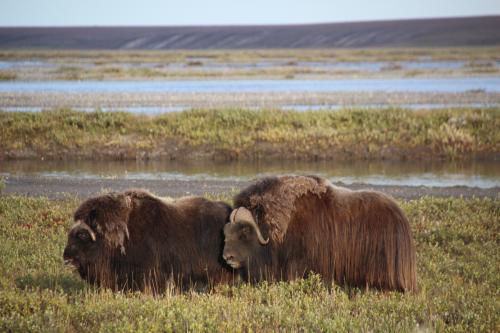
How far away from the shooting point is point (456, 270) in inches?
412

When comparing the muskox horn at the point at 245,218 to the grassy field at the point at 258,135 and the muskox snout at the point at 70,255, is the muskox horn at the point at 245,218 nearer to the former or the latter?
the muskox snout at the point at 70,255

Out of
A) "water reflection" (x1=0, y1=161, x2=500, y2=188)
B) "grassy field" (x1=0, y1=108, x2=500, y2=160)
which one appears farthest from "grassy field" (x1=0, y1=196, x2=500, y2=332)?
"grassy field" (x1=0, y1=108, x2=500, y2=160)

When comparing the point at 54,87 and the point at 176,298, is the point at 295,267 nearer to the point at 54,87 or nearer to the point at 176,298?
the point at 176,298

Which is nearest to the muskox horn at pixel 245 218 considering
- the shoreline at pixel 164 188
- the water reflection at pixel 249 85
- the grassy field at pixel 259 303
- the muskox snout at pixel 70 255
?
the grassy field at pixel 259 303

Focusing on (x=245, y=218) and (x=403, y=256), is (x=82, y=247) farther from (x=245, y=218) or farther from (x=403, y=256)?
(x=403, y=256)

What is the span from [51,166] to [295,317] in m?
19.1

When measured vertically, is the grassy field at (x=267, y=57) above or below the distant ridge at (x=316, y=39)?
below

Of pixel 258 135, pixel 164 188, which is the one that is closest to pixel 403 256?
pixel 164 188

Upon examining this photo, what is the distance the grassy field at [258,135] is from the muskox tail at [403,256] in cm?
1691

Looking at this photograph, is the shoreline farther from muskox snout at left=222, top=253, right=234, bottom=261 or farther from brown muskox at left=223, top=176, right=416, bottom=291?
muskox snout at left=222, top=253, right=234, bottom=261

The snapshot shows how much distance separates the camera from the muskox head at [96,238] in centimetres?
870

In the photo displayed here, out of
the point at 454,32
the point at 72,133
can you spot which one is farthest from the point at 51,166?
the point at 454,32

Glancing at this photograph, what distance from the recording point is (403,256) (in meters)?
8.73

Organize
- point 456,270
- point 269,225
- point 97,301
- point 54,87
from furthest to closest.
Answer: point 54,87 → point 456,270 → point 269,225 → point 97,301
